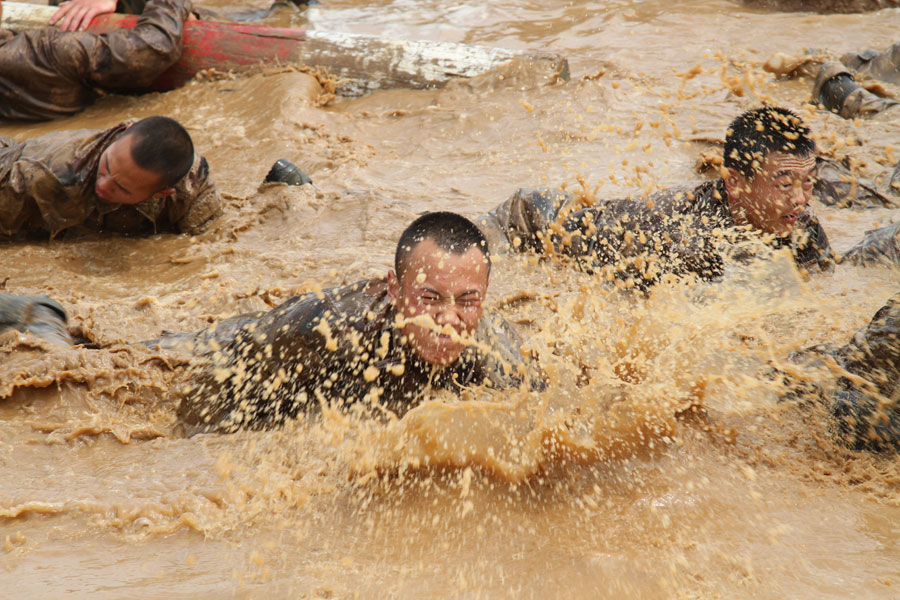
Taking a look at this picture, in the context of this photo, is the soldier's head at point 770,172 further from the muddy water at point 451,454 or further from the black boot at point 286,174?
the black boot at point 286,174

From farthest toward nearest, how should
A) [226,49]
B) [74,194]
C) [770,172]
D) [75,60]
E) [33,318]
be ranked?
[226,49] → [75,60] → [74,194] → [770,172] → [33,318]

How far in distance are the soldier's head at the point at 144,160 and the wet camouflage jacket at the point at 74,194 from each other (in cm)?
13

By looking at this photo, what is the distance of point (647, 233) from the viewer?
4.21m

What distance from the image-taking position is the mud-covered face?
396 centimetres

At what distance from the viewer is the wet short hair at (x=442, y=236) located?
2.91 meters

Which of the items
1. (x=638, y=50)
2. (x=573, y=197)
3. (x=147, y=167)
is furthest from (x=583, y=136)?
(x=147, y=167)

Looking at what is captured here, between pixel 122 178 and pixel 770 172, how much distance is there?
3.65 m

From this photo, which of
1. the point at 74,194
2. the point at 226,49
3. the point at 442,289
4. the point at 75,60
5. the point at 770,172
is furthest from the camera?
the point at 226,49

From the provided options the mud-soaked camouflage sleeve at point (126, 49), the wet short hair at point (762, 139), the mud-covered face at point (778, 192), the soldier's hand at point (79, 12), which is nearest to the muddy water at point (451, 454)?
the mud-covered face at point (778, 192)

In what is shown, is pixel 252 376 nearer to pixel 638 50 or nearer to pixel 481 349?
pixel 481 349

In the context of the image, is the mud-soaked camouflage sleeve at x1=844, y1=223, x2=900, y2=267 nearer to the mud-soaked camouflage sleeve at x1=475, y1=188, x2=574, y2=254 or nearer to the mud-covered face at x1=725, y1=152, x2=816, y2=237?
the mud-covered face at x1=725, y1=152, x2=816, y2=237

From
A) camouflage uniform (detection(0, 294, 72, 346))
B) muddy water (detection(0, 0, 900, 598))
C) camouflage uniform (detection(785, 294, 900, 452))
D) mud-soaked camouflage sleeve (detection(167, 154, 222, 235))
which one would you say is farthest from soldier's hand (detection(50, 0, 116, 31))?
camouflage uniform (detection(785, 294, 900, 452))

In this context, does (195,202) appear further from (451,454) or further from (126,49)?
(451,454)

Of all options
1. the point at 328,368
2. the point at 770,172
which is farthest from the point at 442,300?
the point at 770,172
